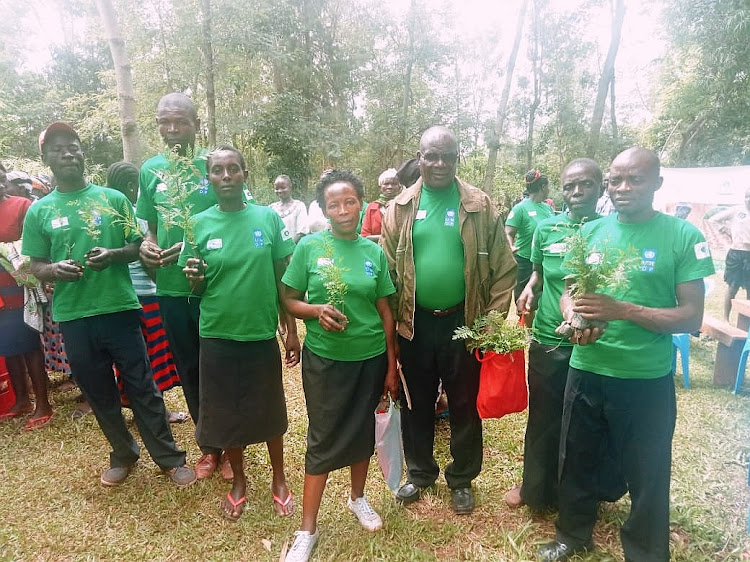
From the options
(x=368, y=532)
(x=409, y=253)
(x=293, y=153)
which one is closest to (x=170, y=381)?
(x=368, y=532)

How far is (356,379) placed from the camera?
2.51m

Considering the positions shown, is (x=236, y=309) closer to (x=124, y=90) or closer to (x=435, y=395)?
(x=435, y=395)

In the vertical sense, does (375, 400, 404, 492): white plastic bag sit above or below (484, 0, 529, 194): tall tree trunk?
below

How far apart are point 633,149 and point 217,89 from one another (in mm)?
13699

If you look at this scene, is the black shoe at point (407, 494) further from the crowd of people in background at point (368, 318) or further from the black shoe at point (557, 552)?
the black shoe at point (557, 552)

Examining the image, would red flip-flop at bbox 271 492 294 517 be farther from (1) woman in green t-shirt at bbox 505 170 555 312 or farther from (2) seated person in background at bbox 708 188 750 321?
(2) seated person in background at bbox 708 188 750 321

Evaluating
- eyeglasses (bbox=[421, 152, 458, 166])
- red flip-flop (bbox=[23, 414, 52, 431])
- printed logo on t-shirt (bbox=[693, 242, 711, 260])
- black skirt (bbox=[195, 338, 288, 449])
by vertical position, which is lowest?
red flip-flop (bbox=[23, 414, 52, 431])

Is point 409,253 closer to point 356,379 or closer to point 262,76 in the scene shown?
point 356,379

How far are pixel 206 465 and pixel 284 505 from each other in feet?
2.74

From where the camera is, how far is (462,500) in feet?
9.66

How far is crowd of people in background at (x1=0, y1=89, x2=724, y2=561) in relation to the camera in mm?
2174

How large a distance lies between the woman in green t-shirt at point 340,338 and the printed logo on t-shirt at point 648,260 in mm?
1272

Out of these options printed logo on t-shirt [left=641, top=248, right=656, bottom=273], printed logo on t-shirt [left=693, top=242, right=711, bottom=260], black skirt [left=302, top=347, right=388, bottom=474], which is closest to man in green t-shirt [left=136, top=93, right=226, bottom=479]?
black skirt [left=302, top=347, right=388, bottom=474]

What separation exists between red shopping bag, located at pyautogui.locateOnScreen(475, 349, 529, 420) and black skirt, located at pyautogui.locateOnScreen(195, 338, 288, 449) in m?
1.30
